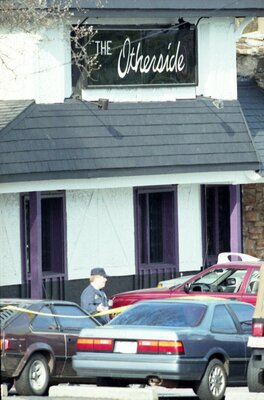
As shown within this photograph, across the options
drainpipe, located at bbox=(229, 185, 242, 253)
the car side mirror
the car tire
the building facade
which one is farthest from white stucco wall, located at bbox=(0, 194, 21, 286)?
the car tire

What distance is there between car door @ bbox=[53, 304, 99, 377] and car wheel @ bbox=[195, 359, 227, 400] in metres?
→ 2.51

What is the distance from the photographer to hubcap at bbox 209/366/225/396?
67.1 ft

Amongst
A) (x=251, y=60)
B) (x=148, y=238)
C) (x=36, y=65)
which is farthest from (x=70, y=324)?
(x=251, y=60)

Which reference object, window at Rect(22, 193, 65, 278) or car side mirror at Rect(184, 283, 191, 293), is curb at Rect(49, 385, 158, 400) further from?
window at Rect(22, 193, 65, 278)

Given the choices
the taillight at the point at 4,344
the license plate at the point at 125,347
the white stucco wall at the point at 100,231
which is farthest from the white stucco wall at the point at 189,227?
the license plate at the point at 125,347

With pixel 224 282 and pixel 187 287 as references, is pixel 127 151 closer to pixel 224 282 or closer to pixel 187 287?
pixel 187 287

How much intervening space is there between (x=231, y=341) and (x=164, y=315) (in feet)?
3.24

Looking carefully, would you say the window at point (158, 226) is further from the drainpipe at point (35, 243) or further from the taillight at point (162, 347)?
the taillight at point (162, 347)

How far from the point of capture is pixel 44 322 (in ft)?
72.8

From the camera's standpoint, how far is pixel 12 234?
103 ft

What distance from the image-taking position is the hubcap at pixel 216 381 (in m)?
20.5

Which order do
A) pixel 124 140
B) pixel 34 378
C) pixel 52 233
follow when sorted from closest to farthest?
pixel 34 378
pixel 124 140
pixel 52 233

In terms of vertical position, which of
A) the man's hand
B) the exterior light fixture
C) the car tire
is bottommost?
the car tire

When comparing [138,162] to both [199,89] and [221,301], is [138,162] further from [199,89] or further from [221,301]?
[221,301]
